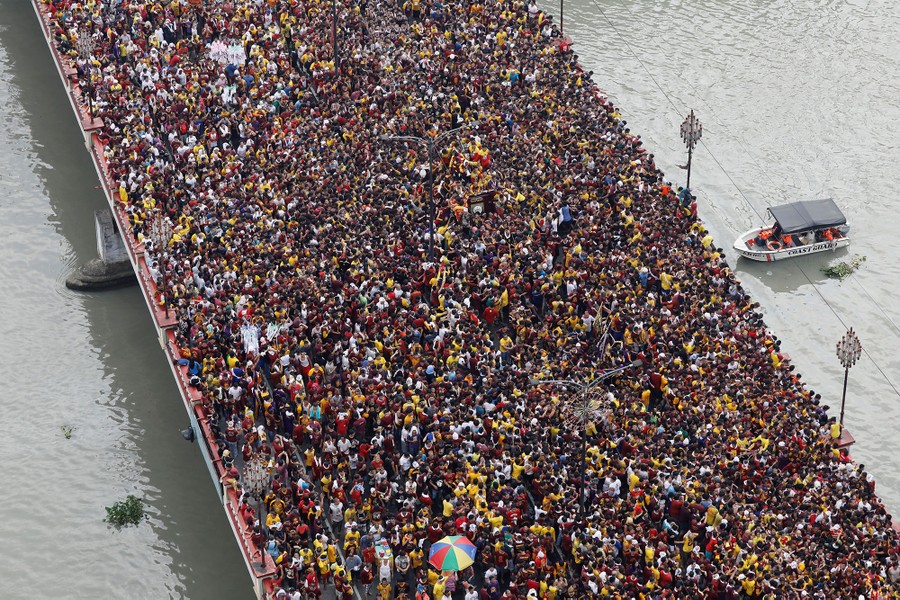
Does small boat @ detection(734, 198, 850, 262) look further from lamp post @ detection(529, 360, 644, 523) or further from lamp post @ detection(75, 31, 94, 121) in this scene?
lamp post @ detection(75, 31, 94, 121)

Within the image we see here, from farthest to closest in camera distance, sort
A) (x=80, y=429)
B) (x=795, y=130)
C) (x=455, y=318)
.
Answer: (x=795, y=130) → (x=80, y=429) → (x=455, y=318)

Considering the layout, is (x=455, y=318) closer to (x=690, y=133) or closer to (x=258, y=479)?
(x=258, y=479)

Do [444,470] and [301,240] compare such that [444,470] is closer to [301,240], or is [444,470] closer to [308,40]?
[301,240]

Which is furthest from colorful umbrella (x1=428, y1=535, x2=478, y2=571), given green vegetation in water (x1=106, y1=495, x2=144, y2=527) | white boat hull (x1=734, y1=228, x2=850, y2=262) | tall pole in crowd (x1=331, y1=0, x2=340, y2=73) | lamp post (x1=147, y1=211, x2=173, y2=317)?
tall pole in crowd (x1=331, y1=0, x2=340, y2=73)

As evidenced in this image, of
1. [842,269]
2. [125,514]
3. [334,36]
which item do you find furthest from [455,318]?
[842,269]

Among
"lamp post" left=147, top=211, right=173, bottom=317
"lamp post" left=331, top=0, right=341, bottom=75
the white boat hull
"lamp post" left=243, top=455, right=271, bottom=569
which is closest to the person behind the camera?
"lamp post" left=243, top=455, right=271, bottom=569

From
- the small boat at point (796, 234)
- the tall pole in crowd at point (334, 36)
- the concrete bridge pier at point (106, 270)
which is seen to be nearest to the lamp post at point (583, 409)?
the small boat at point (796, 234)
